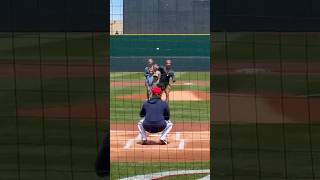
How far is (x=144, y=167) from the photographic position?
793cm

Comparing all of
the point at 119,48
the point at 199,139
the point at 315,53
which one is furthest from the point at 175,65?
the point at 315,53

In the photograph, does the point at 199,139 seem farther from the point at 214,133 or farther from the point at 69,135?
the point at 69,135

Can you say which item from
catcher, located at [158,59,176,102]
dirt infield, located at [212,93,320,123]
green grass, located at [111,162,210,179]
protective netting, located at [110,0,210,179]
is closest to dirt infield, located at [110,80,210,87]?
protective netting, located at [110,0,210,179]

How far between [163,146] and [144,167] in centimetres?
171

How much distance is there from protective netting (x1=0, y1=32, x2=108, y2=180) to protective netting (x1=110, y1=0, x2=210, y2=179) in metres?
1.51

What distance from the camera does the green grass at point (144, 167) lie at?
7.49 meters

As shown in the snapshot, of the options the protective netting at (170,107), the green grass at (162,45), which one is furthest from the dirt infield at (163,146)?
the green grass at (162,45)

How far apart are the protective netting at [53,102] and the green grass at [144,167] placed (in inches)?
58.4

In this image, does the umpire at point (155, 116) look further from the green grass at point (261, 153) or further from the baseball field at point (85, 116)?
the green grass at point (261, 153)

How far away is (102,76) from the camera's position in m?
5.71

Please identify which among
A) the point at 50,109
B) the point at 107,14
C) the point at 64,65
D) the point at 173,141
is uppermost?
the point at 107,14

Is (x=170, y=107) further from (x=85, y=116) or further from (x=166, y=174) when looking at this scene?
(x=85, y=116)

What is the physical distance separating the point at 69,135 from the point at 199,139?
4968mm

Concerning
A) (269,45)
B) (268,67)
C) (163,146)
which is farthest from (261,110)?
(268,67)
